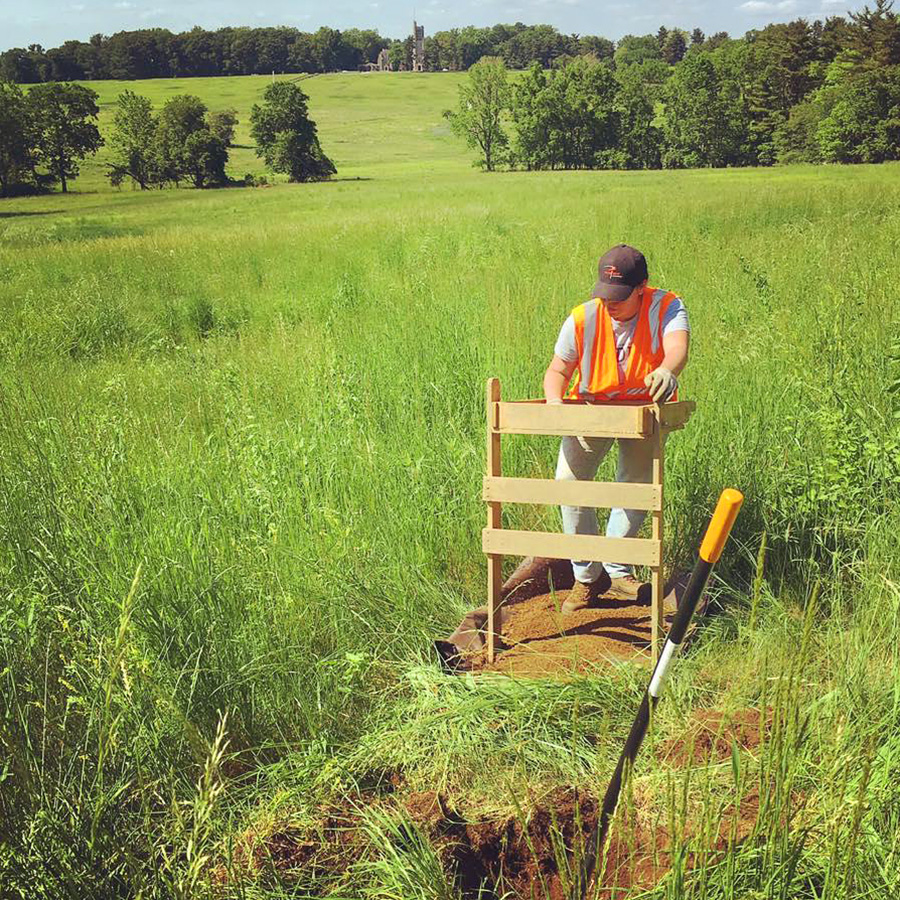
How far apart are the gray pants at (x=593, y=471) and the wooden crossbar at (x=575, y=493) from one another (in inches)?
13.3

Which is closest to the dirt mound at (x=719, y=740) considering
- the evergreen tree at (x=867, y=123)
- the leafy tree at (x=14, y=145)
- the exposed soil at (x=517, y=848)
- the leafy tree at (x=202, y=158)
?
the exposed soil at (x=517, y=848)

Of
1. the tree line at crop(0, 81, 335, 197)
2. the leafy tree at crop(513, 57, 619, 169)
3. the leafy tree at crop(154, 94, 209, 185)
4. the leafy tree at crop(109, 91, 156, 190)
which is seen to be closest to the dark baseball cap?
the tree line at crop(0, 81, 335, 197)

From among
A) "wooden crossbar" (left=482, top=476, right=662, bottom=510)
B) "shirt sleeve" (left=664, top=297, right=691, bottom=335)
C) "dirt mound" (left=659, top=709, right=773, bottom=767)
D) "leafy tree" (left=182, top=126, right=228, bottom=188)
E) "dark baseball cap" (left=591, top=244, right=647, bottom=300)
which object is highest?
"leafy tree" (left=182, top=126, right=228, bottom=188)

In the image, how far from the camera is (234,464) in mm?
4410

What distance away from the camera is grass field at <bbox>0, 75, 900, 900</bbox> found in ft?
6.66

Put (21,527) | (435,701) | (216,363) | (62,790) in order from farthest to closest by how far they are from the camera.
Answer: (216,363), (21,527), (435,701), (62,790)

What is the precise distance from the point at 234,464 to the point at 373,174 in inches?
2506

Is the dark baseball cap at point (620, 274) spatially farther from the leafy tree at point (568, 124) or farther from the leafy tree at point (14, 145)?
the leafy tree at point (568, 124)

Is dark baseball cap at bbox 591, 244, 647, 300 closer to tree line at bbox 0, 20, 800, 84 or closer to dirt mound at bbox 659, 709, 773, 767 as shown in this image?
dirt mound at bbox 659, 709, 773, 767

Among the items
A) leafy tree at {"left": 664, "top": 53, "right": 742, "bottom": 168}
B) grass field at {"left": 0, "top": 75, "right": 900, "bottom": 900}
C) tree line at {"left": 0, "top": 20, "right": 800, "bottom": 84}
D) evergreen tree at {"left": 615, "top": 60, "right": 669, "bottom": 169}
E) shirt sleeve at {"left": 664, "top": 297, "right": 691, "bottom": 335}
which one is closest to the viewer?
grass field at {"left": 0, "top": 75, "right": 900, "bottom": 900}

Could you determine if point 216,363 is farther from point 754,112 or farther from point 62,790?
point 754,112

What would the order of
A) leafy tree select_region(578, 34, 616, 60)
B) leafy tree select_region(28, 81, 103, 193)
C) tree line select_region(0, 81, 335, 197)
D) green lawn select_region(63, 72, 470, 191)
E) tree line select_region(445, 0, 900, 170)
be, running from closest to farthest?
1. tree line select_region(445, 0, 900, 170)
2. tree line select_region(0, 81, 335, 197)
3. leafy tree select_region(28, 81, 103, 193)
4. green lawn select_region(63, 72, 470, 191)
5. leafy tree select_region(578, 34, 616, 60)

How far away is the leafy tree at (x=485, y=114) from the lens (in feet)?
283

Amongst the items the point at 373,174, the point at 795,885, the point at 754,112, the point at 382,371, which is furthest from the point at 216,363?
the point at 754,112
